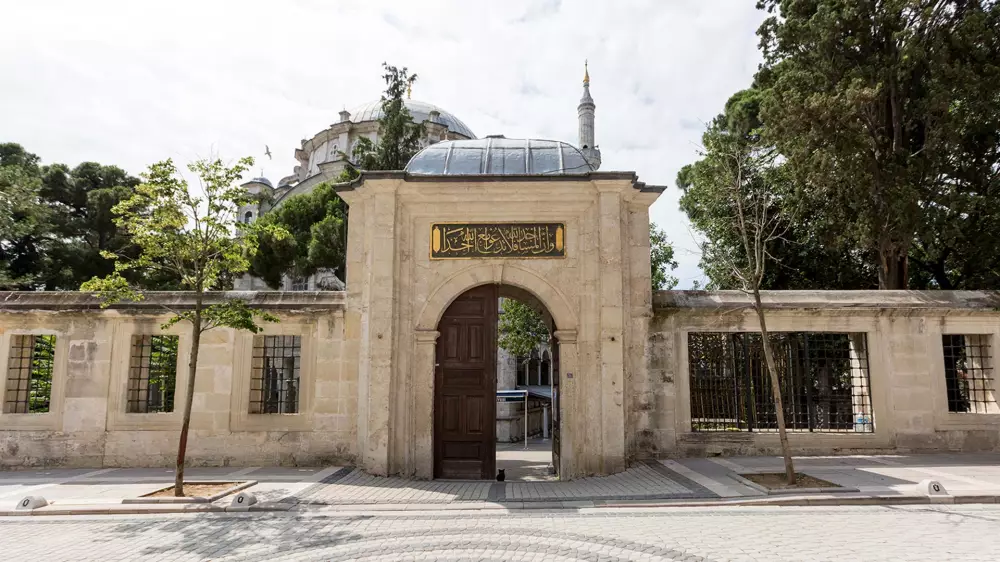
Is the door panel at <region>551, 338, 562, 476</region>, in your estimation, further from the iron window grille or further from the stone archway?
the iron window grille

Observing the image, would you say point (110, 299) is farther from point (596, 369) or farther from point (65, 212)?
point (65, 212)

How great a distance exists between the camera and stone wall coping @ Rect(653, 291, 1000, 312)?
1073 centimetres

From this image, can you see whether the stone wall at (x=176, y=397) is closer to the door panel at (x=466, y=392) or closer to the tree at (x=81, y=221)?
the door panel at (x=466, y=392)

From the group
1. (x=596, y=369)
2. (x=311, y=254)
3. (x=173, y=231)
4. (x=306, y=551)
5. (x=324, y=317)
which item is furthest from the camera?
(x=311, y=254)

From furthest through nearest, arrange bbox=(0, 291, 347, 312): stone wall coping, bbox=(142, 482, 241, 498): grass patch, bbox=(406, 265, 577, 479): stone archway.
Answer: bbox=(0, 291, 347, 312): stone wall coping
bbox=(406, 265, 577, 479): stone archway
bbox=(142, 482, 241, 498): grass patch

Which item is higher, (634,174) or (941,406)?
(634,174)

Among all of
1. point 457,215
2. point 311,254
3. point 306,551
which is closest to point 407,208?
point 457,215

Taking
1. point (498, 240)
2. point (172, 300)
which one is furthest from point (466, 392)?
point (172, 300)

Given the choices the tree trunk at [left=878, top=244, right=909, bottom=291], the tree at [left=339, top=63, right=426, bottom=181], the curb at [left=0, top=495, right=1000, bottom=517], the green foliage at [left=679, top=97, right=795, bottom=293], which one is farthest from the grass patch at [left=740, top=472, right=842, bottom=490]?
the tree at [left=339, top=63, right=426, bottom=181]

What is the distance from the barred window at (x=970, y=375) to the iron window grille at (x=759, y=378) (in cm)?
148

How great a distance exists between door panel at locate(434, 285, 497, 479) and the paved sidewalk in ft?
2.73

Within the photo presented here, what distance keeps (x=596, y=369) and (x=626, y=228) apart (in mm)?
2500

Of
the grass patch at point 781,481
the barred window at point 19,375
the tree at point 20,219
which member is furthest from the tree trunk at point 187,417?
the tree at point 20,219

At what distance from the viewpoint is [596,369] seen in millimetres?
9773
